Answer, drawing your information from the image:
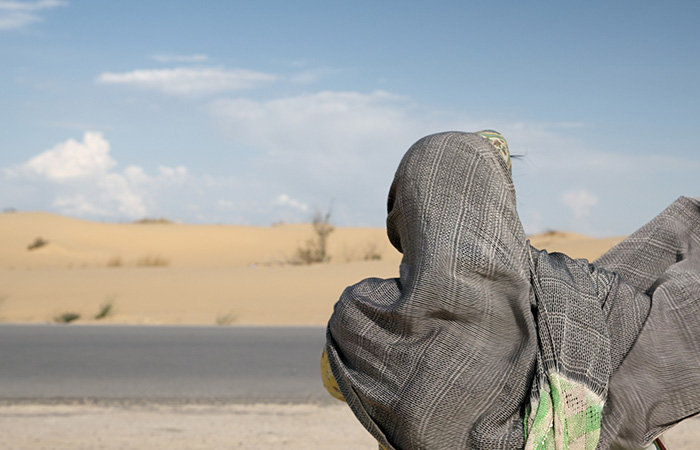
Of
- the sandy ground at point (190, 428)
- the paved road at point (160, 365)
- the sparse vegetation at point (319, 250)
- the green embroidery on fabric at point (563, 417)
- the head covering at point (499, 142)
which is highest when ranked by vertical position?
the head covering at point (499, 142)

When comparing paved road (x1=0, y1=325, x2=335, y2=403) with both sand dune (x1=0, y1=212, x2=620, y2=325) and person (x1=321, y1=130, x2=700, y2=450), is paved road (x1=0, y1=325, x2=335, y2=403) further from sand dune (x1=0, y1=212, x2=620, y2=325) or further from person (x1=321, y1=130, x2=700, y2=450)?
person (x1=321, y1=130, x2=700, y2=450)

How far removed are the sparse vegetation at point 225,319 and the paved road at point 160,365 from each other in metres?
1.82

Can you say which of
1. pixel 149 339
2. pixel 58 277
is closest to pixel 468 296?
pixel 149 339

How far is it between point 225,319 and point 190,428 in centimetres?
870

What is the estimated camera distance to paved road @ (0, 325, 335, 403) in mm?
7551

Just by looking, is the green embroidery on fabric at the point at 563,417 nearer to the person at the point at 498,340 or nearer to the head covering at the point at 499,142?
the person at the point at 498,340

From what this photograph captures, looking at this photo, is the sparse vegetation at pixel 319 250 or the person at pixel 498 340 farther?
the sparse vegetation at pixel 319 250

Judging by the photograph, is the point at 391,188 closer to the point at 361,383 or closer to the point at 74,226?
the point at 361,383

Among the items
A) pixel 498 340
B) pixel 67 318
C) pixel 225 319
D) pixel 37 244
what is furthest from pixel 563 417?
pixel 37 244

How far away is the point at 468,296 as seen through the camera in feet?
4.91

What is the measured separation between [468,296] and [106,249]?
1731 inches

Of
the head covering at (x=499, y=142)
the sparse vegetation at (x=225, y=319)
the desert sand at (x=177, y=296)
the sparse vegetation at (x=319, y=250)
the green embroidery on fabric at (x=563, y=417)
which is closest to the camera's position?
the green embroidery on fabric at (x=563, y=417)

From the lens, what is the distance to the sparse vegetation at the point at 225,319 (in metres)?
14.5

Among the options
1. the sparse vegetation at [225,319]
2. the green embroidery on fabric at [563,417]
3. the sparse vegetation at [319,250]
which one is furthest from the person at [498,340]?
the sparse vegetation at [319,250]
